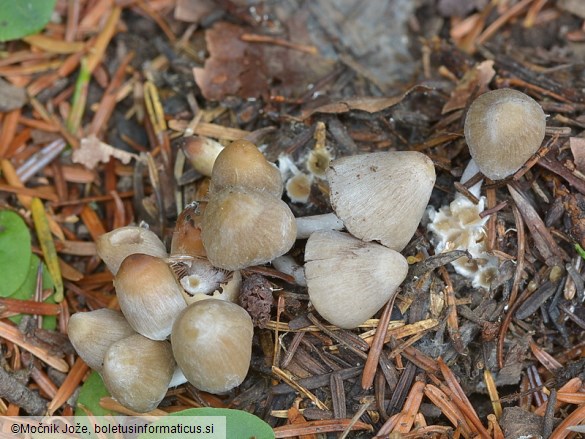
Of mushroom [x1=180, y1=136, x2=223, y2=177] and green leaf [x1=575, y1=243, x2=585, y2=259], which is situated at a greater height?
mushroom [x1=180, y1=136, x2=223, y2=177]

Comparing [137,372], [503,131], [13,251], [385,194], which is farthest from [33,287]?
[503,131]

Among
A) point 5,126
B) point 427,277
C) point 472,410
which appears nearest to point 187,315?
Result: point 427,277

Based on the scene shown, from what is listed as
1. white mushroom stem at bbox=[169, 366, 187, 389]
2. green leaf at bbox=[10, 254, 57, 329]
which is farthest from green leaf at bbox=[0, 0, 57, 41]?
white mushroom stem at bbox=[169, 366, 187, 389]

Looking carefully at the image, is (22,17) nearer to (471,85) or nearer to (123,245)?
(123,245)

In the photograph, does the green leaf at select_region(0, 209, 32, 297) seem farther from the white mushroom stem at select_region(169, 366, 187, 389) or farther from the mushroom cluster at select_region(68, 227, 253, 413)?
the white mushroom stem at select_region(169, 366, 187, 389)

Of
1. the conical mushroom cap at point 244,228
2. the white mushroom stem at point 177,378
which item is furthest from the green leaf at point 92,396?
the conical mushroom cap at point 244,228

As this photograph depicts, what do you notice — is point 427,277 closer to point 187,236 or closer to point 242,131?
point 187,236
